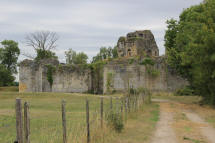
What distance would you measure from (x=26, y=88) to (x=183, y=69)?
26.8 metres

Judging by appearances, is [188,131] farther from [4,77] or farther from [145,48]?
[4,77]

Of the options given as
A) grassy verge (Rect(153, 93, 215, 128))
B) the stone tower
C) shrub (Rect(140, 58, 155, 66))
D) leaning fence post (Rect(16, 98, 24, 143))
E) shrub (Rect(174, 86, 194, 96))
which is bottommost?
grassy verge (Rect(153, 93, 215, 128))

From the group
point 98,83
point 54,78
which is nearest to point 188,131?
point 98,83

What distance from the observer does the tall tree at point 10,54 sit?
6156 cm

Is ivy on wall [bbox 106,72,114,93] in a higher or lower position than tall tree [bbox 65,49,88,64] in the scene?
lower

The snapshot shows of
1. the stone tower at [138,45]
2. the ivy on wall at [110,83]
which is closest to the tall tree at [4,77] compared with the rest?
the stone tower at [138,45]

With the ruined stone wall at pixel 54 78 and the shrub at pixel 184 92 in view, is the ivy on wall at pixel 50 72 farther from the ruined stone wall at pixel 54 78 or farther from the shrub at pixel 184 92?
the shrub at pixel 184 92

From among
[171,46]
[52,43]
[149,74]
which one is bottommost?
[149,74]

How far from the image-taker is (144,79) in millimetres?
33406

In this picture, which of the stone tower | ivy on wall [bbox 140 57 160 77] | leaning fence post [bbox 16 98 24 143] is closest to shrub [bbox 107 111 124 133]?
leaning fence post [bbox 16 98 24 143]

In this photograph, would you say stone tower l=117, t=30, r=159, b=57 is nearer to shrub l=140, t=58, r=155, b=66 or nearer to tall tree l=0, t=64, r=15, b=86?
shrub l=140, t=58, r=155, b=66

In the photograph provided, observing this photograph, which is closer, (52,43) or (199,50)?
(199,50)

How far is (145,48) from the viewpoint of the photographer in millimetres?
43969

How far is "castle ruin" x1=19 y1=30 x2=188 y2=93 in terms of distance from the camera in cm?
3328
